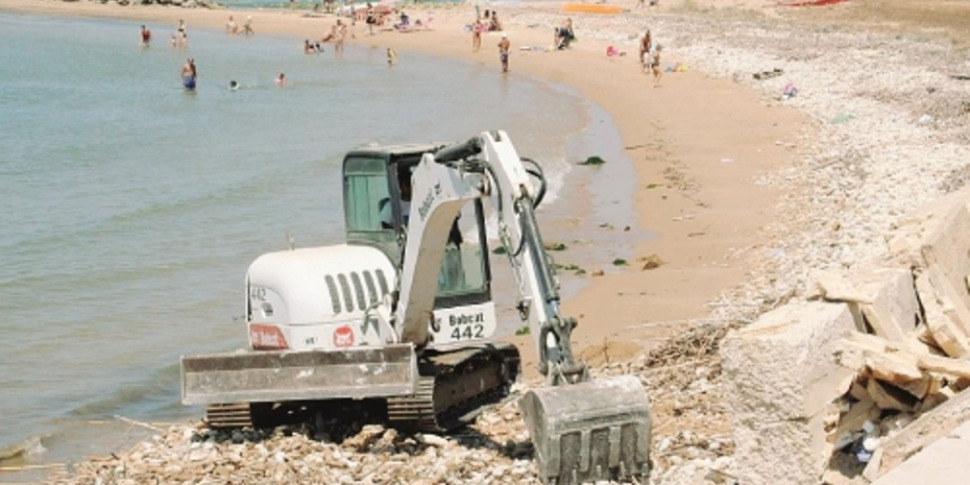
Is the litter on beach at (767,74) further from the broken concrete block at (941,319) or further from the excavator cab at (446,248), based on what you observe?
the broken concrete block at (941,319)

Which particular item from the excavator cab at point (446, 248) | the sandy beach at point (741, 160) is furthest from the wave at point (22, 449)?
the excavator cab at point (446, 248)

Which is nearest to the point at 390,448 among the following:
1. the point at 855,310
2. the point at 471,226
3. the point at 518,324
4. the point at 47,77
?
the point at 471,226

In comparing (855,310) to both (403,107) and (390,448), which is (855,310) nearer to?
(390,448)

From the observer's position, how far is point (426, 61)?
2408 inches

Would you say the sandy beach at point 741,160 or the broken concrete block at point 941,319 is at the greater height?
the broken concrete block at point 941,319

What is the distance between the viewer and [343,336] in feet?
35.6

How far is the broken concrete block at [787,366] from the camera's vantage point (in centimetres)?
723

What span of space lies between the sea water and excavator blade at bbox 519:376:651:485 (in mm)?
5997

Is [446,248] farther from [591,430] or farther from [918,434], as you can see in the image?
[918,434]

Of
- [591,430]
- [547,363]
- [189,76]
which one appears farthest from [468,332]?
[189,76]

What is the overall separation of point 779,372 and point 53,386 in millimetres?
9679

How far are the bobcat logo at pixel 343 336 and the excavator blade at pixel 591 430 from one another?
285 cm

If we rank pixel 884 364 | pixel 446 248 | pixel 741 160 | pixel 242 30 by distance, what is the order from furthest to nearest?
1. pixel 242 30
2. pixel 741 160
3. pixel 446 248
4. pixel 884 364

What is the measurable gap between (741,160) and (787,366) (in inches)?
813
